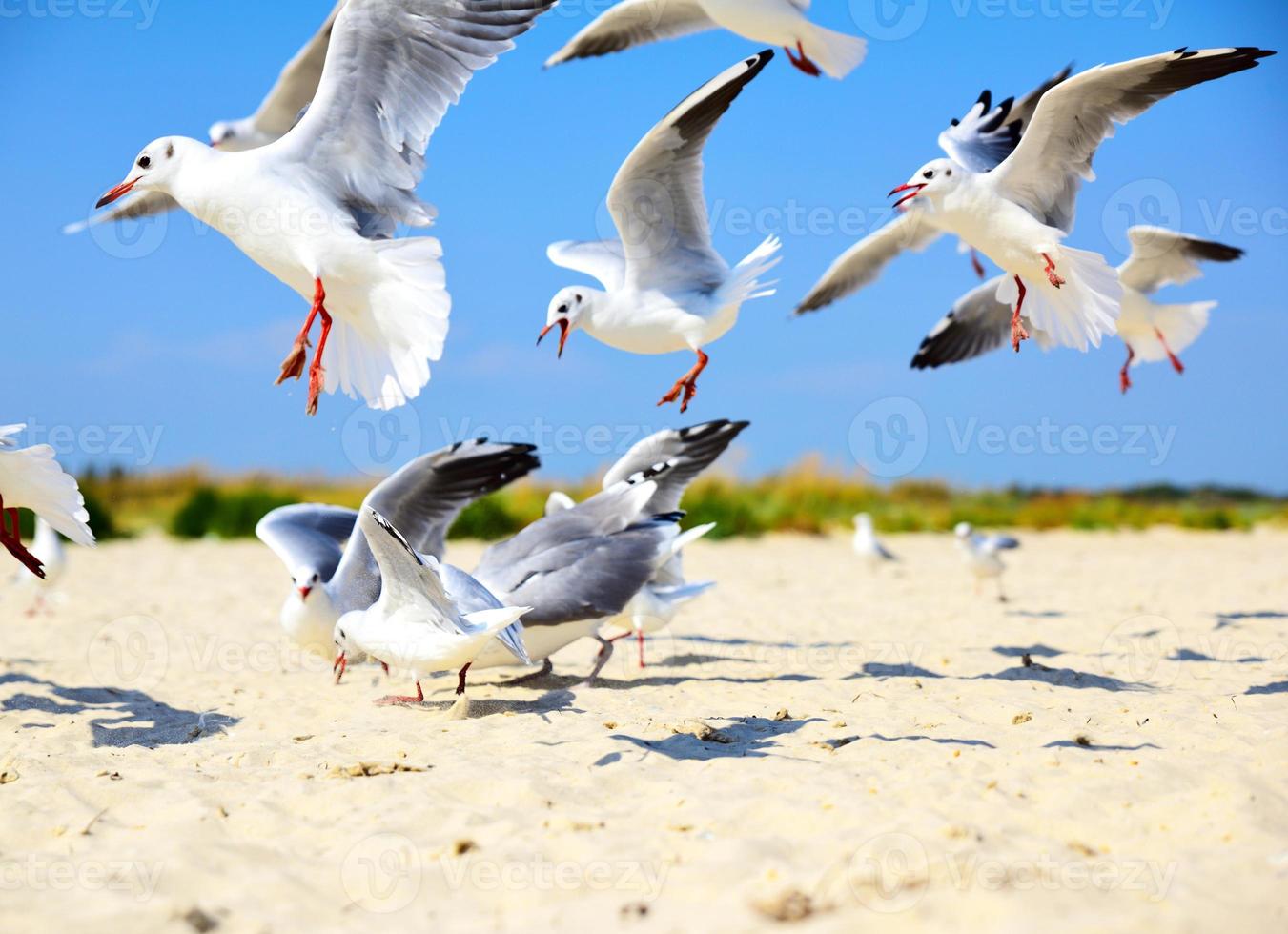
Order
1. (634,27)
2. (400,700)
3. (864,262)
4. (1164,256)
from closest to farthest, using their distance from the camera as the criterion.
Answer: (400,700) < (634,27) < (864,262) < (1164,256)

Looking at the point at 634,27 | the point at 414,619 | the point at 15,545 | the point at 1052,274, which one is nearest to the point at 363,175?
the point at 414,619

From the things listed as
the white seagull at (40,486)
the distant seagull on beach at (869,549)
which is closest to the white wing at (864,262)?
the distant seagull on beach at (869,549)

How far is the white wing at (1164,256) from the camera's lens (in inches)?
322

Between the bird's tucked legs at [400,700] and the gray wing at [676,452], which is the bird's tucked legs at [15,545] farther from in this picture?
the gray wing at [676,452]

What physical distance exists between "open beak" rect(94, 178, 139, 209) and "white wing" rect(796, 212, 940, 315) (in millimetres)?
4571

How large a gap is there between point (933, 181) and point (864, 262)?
2714 mm

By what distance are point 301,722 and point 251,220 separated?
6.42ft

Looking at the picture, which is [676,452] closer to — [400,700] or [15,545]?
[400,700]

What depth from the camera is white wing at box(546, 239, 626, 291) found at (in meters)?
5.46

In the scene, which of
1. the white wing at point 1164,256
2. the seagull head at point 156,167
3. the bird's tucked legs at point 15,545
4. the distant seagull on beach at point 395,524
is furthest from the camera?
the white wing at point 1164,256

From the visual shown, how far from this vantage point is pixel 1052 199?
17.5ft

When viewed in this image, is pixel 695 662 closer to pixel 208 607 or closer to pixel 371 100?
pixel 371 100

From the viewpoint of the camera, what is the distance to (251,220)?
13.4 feet

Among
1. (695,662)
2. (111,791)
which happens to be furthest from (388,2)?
(695,662)
